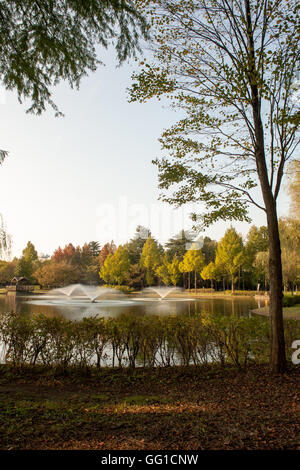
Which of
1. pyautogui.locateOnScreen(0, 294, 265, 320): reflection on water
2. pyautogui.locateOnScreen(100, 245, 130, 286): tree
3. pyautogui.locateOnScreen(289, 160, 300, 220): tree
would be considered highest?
pyautogui.locateOnScreen(289, 160, 300, 220): tree

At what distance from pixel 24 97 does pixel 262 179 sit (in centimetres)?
435

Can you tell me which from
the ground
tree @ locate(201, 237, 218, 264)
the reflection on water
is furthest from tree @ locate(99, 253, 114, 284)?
the ground

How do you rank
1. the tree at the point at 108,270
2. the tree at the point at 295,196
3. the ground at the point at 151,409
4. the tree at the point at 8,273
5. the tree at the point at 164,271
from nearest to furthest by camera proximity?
the ground at the point at 151,409
the tree at the point at 295,196
the tree at the point at 164,271
the tree at the point at 108,270
the tree at the point at 8,273

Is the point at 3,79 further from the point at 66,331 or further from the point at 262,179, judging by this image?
the point at 262,179

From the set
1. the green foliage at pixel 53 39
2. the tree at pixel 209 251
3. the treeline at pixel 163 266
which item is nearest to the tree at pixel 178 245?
the treeline at pixel 163 266

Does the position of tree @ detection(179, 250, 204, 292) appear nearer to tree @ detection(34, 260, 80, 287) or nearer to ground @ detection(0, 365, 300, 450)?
tree @ detection(34, 260, 80, 287)

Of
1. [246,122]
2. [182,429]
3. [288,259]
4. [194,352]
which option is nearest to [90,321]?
[194,352]

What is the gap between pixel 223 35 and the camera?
6035 mm

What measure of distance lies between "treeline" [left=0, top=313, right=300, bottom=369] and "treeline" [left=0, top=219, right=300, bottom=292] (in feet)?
66.0

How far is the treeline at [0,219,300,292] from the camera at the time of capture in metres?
38.4

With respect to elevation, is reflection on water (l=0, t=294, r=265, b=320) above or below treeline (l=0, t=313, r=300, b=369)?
below

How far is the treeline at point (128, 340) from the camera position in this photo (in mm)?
5645

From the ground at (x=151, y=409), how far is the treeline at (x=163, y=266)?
69.1 feet

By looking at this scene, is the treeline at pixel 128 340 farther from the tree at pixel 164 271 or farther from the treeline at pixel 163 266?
the tree at pixel 164 271
